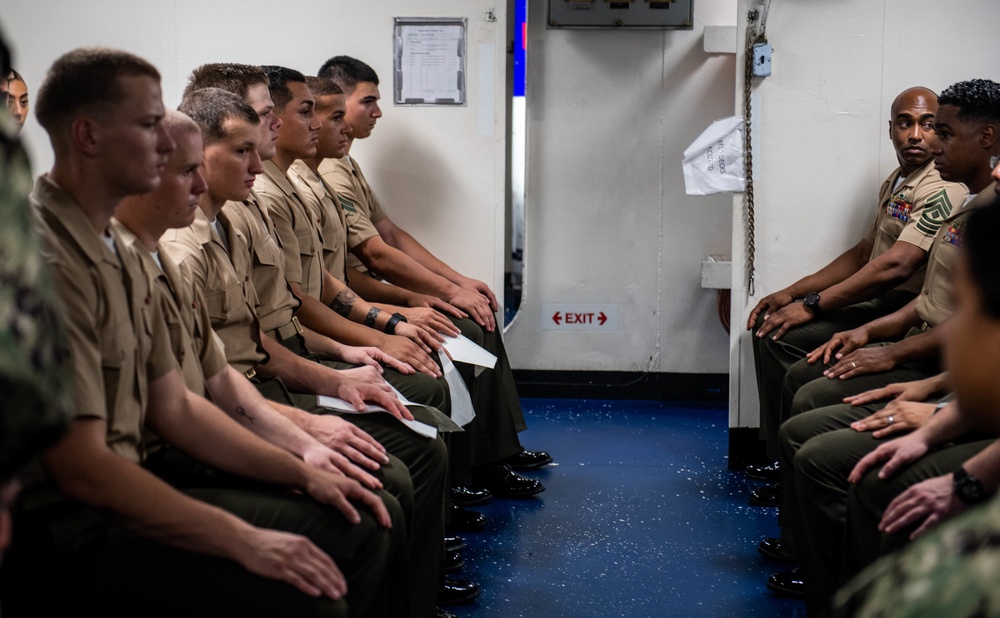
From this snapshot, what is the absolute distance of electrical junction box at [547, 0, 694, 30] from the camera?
207 inches

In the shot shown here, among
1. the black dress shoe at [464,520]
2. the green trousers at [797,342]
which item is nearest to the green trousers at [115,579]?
the black dress shoe at [464,520]

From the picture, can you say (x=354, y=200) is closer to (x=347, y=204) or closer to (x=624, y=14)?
(x=347, y=204)

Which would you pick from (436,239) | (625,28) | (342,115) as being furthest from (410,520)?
(625,28)

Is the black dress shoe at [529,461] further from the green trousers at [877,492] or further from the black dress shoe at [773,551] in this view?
the green trousers at [877,492]

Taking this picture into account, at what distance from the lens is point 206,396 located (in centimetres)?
246

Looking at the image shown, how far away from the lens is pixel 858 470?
262 cm

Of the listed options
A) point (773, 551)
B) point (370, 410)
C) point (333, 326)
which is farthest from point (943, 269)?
point (333, 326)

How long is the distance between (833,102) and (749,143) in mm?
381

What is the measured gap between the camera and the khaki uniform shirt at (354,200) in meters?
4.29

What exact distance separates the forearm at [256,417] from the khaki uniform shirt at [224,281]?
0.24 m

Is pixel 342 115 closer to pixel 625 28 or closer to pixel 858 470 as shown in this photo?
pixel 625 28

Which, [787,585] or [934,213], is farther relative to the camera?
[934,213]

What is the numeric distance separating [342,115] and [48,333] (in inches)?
125

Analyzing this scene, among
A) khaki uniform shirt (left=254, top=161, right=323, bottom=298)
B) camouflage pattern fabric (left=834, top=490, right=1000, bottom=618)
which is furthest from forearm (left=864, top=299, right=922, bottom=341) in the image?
camouflage pattern fabric (left=834, top=490, right=1000, bottom=618)
